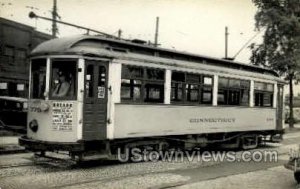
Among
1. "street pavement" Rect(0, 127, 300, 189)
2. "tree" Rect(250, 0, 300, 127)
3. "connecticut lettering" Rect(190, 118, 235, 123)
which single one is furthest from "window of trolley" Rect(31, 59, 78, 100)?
"tree" Rect(250, 0, 300, 127)

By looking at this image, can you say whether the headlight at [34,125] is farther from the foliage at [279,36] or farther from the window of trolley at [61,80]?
the foliage at [279,36]

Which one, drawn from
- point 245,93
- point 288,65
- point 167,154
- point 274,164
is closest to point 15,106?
point 167,154

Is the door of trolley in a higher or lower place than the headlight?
higher

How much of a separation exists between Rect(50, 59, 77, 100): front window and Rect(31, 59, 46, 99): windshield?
34cm

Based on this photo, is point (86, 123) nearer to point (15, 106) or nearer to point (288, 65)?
point (15, 106)

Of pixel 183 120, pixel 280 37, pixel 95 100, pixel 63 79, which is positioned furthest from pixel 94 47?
pixel 280 37

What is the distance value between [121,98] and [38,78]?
212 cm

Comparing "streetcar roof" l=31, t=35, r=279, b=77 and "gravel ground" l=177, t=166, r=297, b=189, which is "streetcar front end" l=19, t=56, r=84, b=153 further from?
"gravel ground" l=177, t=166, r=297, b=189

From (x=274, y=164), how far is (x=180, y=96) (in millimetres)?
3293

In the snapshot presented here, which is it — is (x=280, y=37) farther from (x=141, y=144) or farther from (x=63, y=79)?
(x=63, y=79)

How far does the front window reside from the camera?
484 inches

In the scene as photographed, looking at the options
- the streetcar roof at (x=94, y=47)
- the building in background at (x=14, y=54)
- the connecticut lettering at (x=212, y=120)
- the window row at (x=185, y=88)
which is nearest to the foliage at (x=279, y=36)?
the window row at (x=185, y=88)

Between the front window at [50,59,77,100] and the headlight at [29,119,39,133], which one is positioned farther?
the headlight at [29,119,39,133]

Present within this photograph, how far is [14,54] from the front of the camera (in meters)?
31.2
